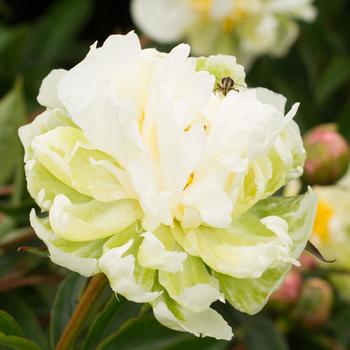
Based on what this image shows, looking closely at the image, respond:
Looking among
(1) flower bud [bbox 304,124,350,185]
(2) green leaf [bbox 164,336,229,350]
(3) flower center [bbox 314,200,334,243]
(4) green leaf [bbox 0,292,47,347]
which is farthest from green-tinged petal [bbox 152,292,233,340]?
(3) flower center [bbox 314,200,334,243]

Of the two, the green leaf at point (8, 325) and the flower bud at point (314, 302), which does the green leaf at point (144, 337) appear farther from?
the flower bud at point (314, 302)

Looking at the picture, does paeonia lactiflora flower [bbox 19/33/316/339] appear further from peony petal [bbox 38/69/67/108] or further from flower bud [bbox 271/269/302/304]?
flower bud [bbox 271/269/302/304]

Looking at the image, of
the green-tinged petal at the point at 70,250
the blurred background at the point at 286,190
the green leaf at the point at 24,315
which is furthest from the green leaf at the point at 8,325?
the green leaf at the point at 24,315

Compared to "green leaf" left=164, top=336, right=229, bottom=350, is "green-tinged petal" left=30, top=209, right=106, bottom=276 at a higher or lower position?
higher

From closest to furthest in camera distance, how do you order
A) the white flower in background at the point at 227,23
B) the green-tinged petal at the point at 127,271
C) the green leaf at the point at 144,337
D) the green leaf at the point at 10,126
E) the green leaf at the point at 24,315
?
the green-tinged petal at the point at 127,271 < the green leaf at the point at 144,337 < the green leaf at the point at 24,315 < the green leaf at the point at 10,126 < the white flower in background at the point at 227,23

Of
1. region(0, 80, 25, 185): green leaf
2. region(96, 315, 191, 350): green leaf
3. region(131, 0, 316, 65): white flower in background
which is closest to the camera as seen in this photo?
region(96, 315, 191, 350): green leaf

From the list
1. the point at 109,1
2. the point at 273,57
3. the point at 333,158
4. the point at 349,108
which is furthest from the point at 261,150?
the point at 109,1

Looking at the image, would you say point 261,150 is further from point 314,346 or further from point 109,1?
point 109,1
